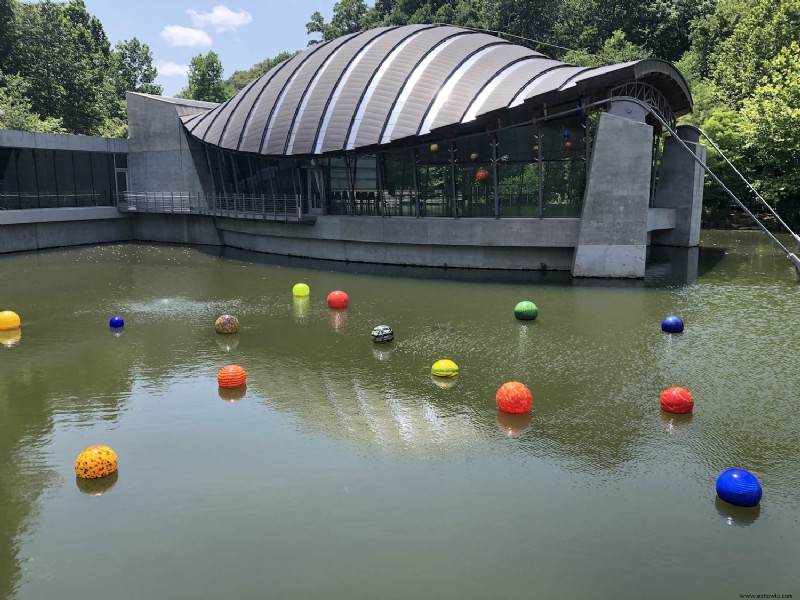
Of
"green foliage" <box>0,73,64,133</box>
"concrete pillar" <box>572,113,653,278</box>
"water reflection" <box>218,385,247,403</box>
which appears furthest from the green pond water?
"green foliage" <box>0,73,64,133</box>

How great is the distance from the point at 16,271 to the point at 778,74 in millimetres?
49231

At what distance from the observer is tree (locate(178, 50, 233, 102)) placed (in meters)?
83.8

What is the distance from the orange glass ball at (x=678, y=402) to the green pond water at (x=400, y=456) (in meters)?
0.22

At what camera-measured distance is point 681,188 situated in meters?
37.1

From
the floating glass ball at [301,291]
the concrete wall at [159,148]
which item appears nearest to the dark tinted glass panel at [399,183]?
the floating glass ball at [301,291]

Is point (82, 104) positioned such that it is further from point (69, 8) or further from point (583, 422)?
point (583, 422)

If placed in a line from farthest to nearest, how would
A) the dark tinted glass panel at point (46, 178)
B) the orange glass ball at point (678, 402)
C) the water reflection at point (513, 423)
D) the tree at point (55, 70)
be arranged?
1. the tree at point (55, 70)
2. the dark tinted glass panel at point (46, 178)
3. the orange glass ball at point (678, 402)
4. the water reflection at point (513, 423)

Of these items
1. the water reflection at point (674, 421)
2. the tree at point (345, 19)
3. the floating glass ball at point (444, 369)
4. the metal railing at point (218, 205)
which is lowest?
the water reflection at point (674, 421)

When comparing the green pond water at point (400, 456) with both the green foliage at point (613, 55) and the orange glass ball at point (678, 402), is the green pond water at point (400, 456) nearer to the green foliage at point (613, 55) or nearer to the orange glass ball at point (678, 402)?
the orange glass ball at point (678, 402)

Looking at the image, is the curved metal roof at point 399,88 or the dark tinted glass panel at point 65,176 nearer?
the curved metal roof at point 399,88

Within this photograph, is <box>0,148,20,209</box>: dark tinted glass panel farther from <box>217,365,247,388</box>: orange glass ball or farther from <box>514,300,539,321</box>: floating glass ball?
<box>514,300,539,321</box>: floating glass ball

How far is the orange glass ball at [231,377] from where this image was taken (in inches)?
565

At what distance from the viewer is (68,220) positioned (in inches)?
1690

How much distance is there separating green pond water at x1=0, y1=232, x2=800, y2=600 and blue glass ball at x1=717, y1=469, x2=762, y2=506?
0.62ft
